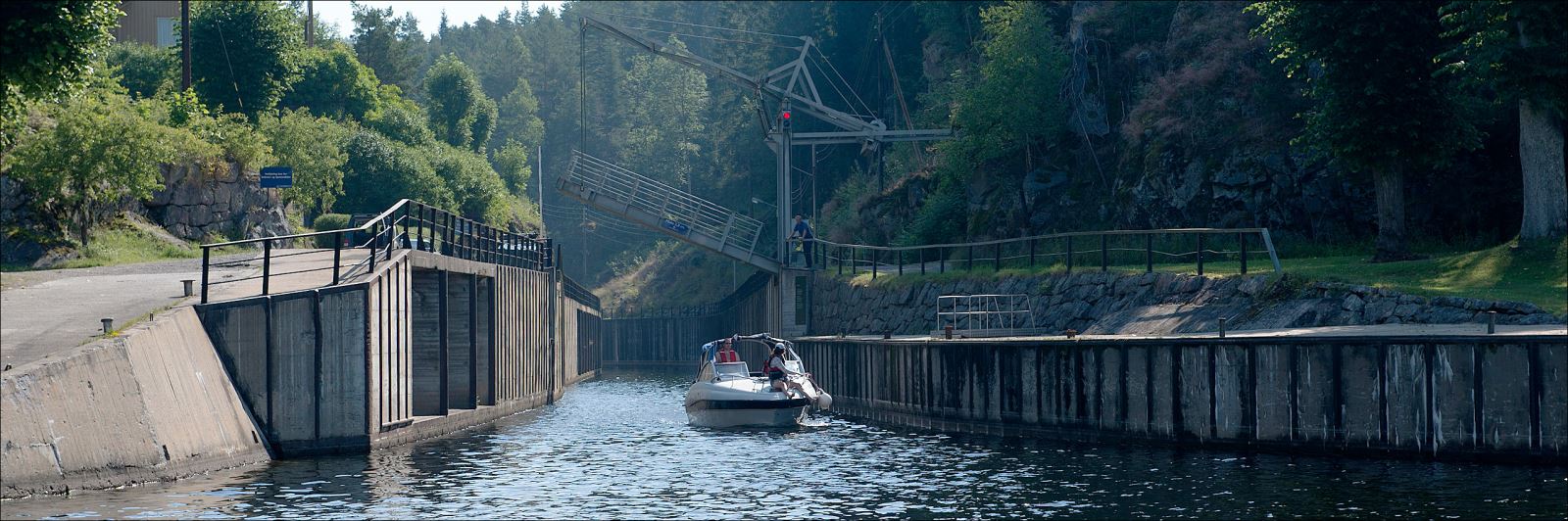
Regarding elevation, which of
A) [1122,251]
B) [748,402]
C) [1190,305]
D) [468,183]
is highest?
[468,183]

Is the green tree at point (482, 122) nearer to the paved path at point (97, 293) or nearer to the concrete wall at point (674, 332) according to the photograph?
the concrete wall at point (674, 332)

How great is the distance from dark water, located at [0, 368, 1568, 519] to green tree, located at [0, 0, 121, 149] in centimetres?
778

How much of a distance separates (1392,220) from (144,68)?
63.3 meters

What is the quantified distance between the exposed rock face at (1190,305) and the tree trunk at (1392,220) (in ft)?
12.2

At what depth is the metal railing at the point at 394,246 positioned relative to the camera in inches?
1115

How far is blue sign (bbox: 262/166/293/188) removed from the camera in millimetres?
40406

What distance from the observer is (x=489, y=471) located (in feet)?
88.8

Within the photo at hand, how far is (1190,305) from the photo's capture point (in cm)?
3397

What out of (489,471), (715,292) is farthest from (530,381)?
(715,292)

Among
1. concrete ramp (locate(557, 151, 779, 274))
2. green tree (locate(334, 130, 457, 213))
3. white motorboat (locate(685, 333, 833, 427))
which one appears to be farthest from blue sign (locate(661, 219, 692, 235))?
white motorboat (locate(685, 333, 833, 427))

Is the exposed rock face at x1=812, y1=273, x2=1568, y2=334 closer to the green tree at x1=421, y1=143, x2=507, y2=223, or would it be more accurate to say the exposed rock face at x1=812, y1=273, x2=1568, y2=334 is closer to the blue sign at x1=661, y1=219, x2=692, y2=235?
the blue sign at x1=661, y1=219, x2=692, y2=235

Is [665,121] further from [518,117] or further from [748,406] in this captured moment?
[748,406]

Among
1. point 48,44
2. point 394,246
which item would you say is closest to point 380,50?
point 394,246

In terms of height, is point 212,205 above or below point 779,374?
above
